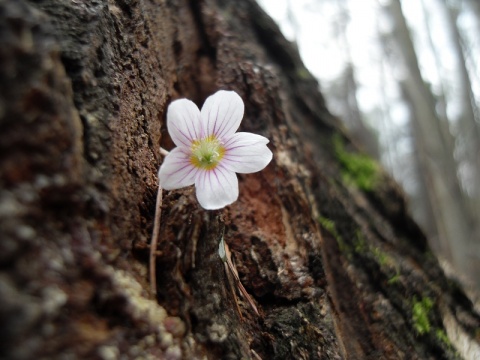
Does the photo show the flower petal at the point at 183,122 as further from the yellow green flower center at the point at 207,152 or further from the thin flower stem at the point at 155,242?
the thin flower stem at the point at 155,242

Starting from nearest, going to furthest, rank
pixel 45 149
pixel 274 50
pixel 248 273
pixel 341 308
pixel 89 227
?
pixel 45 149 → pixel 89 227 → pixel 248 273 → pixel 341 308 → pixel 274 50

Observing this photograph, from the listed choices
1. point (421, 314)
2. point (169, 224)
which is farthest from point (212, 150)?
point (421, 314)

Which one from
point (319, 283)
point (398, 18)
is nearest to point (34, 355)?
point (319, 283)

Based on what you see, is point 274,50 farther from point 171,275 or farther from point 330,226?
point 171,275

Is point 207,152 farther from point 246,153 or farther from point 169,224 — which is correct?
point 169,224

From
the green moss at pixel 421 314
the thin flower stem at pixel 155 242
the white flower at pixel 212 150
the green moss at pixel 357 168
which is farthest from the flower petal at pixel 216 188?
the green moss at pixel 357 168

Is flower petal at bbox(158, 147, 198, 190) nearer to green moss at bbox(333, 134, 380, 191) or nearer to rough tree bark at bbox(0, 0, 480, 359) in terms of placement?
rough tree bark at bbox(0, 0, 480, 359)
